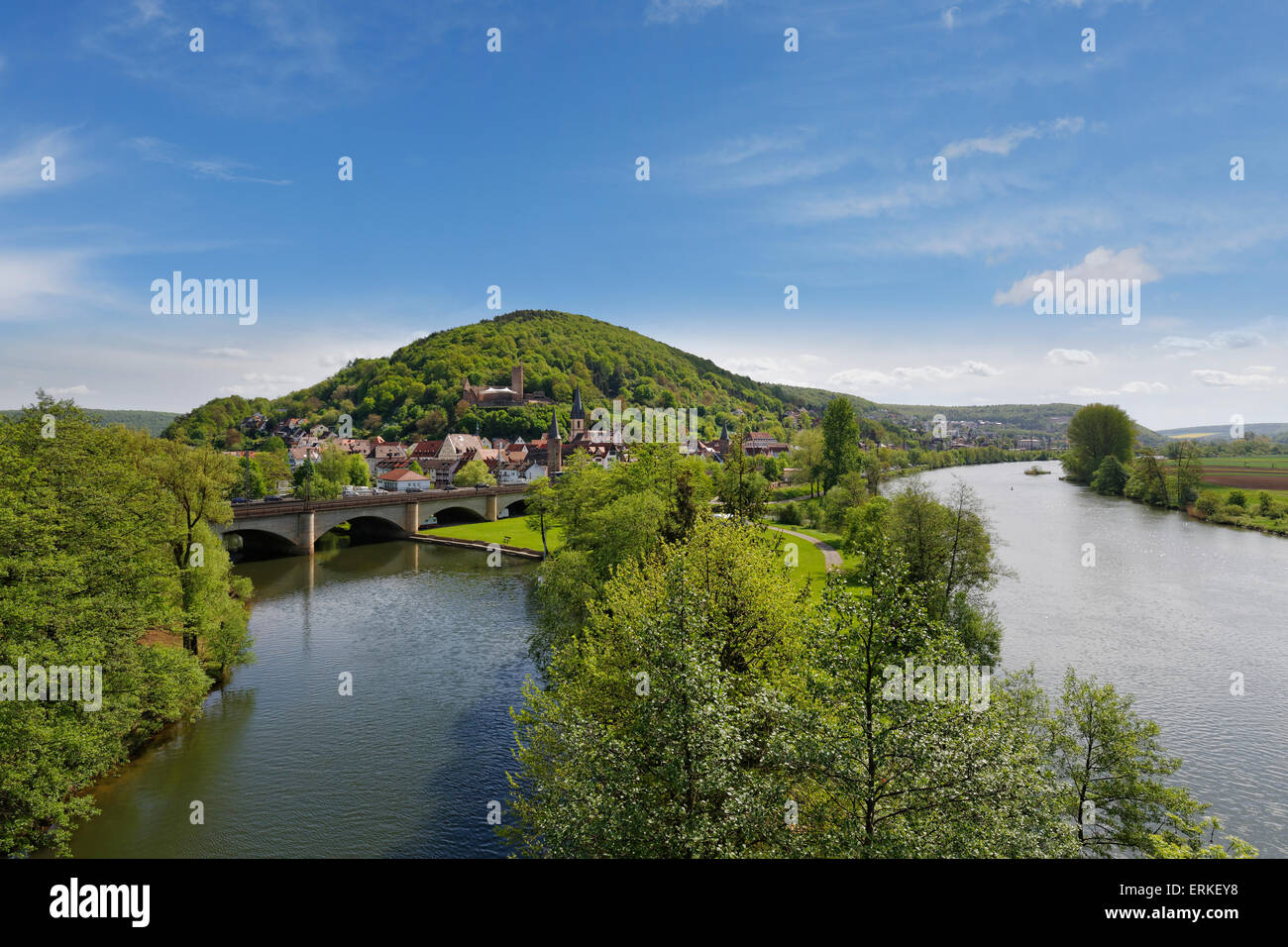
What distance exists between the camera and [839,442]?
3086 inches

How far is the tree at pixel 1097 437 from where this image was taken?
377 feet

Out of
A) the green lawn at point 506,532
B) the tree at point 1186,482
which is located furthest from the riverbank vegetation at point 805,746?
the tree at point 1186,482

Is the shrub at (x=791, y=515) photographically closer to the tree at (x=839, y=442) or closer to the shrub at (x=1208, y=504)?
the tree at (x=839, y=442)

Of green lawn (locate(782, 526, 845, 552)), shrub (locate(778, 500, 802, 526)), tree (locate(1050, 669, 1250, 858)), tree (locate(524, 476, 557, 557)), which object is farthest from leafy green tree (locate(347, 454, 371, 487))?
tree (locate(1050, 669, 1250, 858))

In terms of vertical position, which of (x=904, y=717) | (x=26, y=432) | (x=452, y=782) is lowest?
(x=452, y=782)

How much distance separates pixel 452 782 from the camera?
2081 cm

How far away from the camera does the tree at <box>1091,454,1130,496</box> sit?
99.9 m

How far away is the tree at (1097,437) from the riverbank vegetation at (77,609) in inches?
4968
